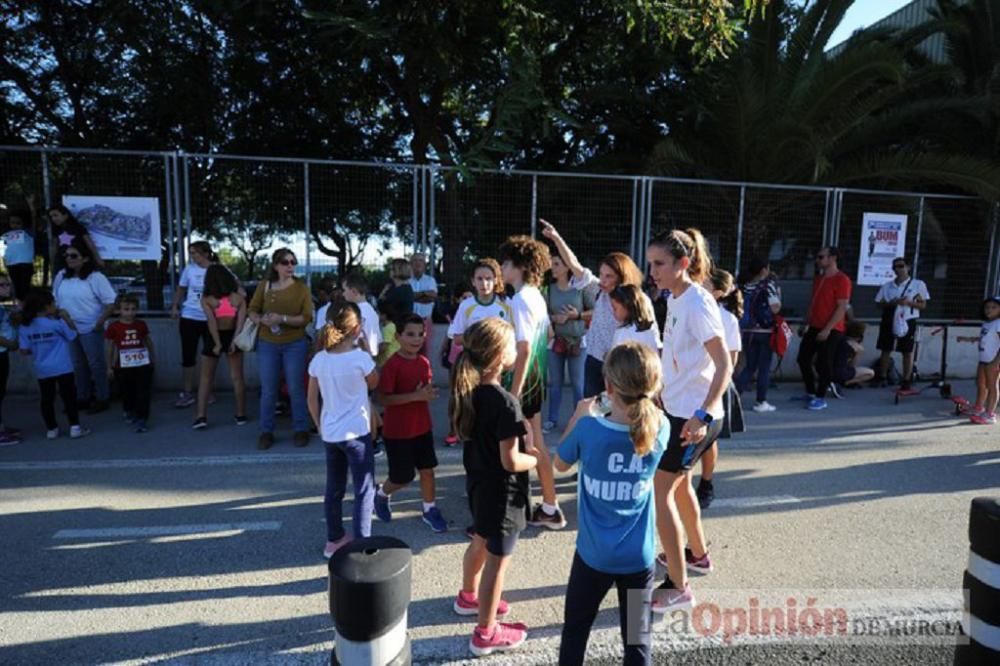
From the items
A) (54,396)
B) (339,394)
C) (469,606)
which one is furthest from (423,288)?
(469,606)

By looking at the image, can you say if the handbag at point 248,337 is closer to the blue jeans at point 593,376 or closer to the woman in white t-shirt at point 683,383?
the blue jeans at point 593,376

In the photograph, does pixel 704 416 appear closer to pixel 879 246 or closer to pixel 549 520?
pixel 549 520

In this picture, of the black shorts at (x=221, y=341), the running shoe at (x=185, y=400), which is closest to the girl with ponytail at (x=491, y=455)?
the black shorts at (x=221, y=341)

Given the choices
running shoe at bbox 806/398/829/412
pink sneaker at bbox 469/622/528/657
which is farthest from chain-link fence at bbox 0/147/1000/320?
pink sneaker at bbox 469/622/528/657

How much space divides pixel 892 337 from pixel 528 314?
7320 mm

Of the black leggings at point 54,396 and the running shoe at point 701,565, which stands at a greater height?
the black leggings at point 54,396

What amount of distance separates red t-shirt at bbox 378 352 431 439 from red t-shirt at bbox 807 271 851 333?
5920 millimetres

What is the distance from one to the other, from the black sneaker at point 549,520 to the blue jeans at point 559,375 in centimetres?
144

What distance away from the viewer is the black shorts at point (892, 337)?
911cm

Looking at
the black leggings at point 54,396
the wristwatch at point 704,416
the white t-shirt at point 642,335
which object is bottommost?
the black leggings at point 54,396

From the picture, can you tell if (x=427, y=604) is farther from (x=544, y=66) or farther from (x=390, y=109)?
(x=390, y=109)

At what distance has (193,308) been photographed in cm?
727

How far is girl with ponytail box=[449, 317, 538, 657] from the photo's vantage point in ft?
9.58

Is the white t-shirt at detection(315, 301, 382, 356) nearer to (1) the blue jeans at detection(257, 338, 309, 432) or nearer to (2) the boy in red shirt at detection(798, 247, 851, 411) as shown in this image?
(1) the blue jeans at detection(257, 338, 309, 432)
